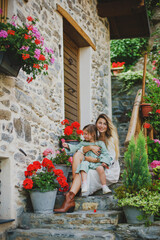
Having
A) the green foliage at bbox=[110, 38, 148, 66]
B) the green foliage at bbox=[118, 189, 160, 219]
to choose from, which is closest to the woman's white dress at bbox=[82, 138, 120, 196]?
the green foliage at bbox=[118, 189, 160, 219]

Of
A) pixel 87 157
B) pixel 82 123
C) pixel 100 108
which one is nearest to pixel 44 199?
pixel 87 157

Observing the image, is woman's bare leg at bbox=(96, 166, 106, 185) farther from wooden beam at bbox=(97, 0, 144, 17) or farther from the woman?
wooden beam at bbox=(97, 0, 144, 17)

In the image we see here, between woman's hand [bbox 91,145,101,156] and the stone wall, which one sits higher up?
the stone wall

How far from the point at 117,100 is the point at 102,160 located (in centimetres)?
468

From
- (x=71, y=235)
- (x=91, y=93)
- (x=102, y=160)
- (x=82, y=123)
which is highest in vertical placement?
(x=91, y=93)

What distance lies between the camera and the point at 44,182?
Answer: 13.2 feet

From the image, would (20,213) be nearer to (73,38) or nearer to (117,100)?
(73,38)

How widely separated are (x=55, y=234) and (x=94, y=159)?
1.39m

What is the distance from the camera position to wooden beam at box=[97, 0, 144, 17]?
693cm

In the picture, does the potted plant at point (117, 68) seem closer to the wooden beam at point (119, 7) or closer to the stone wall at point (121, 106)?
the stone wall at point (121, 106)

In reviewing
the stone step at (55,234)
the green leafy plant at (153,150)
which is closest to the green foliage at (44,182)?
the stone step at (55,234)

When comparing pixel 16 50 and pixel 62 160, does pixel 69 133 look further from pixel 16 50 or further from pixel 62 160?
pixel 16 50

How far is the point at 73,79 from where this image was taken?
659 cm

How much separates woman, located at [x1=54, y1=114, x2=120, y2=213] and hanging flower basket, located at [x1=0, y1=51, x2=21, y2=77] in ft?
4.96
